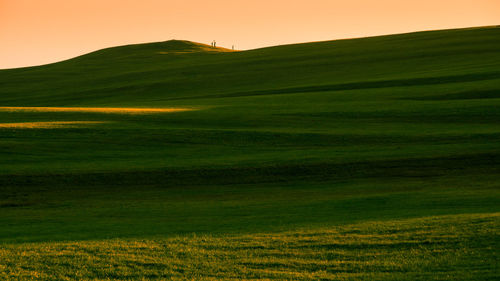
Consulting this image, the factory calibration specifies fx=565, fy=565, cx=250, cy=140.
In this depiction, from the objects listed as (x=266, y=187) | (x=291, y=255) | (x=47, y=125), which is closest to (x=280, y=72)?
(x=47, y=125)

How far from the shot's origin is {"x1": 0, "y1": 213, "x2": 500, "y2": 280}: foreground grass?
12.4 metres

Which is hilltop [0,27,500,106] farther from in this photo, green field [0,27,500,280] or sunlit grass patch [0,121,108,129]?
sunlit grass patch [0,121,108,129]

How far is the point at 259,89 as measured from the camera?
65.9 meters

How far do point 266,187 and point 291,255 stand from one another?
11.0 meters

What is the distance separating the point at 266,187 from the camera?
24.8 m

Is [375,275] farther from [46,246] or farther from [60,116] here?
[60,116]

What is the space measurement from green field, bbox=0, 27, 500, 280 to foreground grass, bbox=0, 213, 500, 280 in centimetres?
5

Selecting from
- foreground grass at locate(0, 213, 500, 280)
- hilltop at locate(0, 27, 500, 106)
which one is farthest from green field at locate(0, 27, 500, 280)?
hilltop at locate(0, 27, 500, 106)

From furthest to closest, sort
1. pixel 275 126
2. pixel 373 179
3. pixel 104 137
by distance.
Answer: pixel 275 126
pixel 104 137
pixel 373 179

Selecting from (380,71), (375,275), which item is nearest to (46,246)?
(375,275)

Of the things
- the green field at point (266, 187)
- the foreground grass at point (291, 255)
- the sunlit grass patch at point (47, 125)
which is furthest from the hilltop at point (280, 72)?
the foreground grass at point (291, 255)

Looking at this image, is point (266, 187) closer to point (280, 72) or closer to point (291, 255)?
point (291, 255)

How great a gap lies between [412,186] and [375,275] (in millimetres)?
12318

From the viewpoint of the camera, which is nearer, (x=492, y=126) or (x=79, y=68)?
(x=492, y=126)
